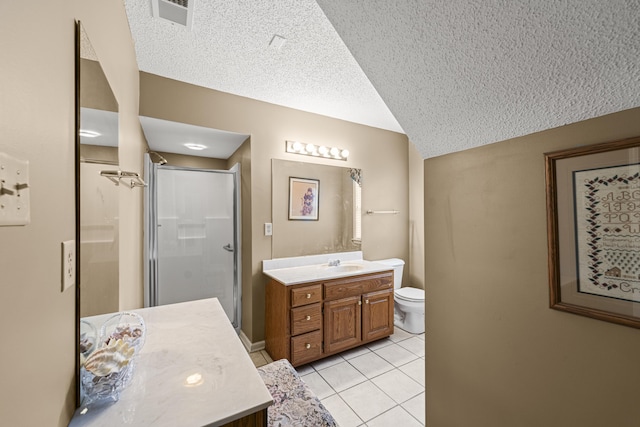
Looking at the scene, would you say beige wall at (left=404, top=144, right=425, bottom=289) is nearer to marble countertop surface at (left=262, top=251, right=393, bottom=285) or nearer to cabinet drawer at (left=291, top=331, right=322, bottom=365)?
marble countertop surface at (left=262, top=251, right=393, bottom=285)

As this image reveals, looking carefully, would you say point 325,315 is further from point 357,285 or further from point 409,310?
point 409,310

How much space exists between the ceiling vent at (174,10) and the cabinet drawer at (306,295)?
203 centimetres

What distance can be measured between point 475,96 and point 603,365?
3.05 feet

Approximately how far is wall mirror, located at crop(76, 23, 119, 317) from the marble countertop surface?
4.35 feet

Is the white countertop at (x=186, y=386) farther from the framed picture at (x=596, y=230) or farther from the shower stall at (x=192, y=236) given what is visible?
the shower stall at (x=192, y=236)

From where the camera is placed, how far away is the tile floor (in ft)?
5.63

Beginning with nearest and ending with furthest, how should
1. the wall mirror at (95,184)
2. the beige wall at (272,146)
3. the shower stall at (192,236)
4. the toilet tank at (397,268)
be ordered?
the wall mirror at (95,184) → the beige wall at (272,146) → the shower stall at (192,236) → the toilet tank at (397,268)

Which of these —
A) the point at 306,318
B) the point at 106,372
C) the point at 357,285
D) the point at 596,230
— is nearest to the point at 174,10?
the point at 106,372

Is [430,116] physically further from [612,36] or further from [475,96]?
[612,36]

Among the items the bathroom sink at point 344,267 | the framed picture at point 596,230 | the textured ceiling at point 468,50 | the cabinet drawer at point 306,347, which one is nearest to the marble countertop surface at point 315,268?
the bathroom sink at point 344,267

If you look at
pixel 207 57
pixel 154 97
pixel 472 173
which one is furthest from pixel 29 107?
pixel 154 97

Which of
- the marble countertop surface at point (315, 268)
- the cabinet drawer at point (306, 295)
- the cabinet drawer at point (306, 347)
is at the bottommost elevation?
the cabinet drawer at point (306, 347)

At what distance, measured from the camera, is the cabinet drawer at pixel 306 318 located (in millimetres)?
2174

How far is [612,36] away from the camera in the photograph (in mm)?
622
